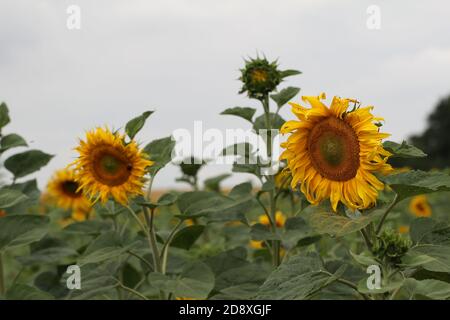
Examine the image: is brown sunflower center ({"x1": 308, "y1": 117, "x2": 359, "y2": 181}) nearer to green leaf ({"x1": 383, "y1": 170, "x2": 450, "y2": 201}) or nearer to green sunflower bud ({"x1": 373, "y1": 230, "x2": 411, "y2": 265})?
green leaf ({"x1": 383, "y1": 170, "x2": 450, "y2": 201})

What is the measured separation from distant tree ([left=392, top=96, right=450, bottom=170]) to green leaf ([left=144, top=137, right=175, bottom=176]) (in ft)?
98.3

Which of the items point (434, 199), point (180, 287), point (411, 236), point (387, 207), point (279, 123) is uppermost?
point (279, 123)

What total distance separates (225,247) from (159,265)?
3.73 feet

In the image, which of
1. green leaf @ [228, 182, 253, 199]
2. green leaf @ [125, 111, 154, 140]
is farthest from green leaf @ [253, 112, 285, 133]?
green leaf @ [125, 111, 154, 140]

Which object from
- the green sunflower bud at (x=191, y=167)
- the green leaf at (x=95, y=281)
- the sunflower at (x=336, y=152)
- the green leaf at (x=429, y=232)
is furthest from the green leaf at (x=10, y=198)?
the green leaf at (x=429, y=232)

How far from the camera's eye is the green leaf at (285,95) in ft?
9.25

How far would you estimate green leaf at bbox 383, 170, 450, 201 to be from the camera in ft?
6.54

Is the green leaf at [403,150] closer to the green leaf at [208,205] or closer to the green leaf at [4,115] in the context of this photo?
the green leaf at [208,205]

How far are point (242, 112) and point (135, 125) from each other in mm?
527

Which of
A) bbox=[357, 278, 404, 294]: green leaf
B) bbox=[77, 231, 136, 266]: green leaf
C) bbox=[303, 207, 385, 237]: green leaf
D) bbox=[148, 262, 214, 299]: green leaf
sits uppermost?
bbox=[303, 207, 385, 237]: green leaf

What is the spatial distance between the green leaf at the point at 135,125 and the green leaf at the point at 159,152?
0.43 feet

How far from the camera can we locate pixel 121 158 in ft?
8.63

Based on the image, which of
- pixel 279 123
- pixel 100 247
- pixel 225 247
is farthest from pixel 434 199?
pixel 100 247
